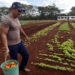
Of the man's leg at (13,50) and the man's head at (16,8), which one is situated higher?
the man's head at (16,8)

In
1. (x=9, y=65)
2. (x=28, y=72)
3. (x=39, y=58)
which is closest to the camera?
(x=9, y=65)

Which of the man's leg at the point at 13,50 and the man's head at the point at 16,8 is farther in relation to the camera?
the man's leg at the point at 13,50

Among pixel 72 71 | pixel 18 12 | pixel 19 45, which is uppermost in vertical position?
pixel 18 12

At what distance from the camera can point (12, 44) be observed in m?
3.26

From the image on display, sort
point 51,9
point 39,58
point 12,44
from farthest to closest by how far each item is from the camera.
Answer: point 51,9
point 39,58
point 12,44

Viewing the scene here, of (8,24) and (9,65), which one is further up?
(8,24)

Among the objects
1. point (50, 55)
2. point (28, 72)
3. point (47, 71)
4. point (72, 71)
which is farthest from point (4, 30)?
point (50, 55)

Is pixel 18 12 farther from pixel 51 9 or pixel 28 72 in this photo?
pixel 51 9

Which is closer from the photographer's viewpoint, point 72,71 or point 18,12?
point 18,12

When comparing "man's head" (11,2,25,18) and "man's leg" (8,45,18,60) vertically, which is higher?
"man's head" (11,2,25,18)

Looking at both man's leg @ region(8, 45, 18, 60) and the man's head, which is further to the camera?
man's leg @ region(8, 45, 18, 60)

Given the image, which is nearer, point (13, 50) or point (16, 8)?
point (16, 8)

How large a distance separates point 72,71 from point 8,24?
2464 mm

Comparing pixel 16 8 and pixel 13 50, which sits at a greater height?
pixel 16 8
